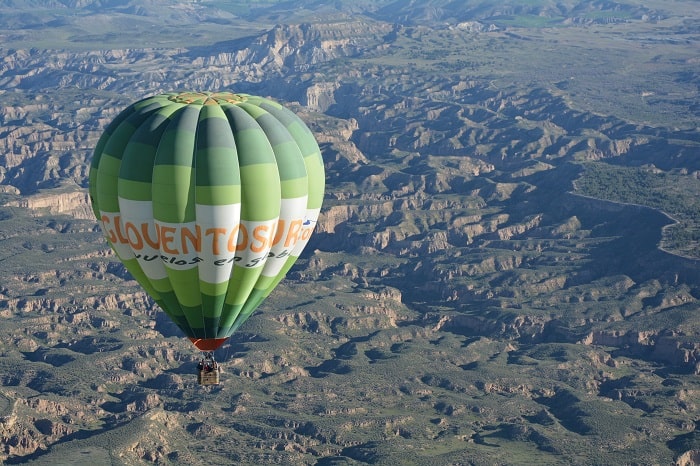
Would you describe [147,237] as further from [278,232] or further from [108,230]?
[278,232]

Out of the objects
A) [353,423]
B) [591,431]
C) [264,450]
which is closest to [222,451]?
[264,450]

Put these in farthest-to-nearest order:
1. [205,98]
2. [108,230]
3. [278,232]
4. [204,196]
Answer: [278,232], [108,230], [205,98], [204,196]

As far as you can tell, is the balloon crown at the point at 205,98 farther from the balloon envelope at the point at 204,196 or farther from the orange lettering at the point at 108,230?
the orange lettering at the point at 108,230

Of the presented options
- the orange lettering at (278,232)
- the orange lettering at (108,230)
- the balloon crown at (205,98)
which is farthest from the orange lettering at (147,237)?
the balloon crown at (205,98)

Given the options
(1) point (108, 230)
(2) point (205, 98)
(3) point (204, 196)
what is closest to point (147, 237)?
(1) point (108, 230)

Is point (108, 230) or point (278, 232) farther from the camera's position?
point (278, 232)

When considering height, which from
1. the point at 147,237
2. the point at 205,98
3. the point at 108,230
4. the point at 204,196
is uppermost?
the point at 205,98

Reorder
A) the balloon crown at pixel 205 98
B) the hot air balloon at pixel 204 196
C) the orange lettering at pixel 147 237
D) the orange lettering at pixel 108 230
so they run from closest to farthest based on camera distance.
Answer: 1. the hot air balloon at pixel 204 196
2. the orange lettering at pixel 147 237
3. the balloon crown at pixel 205 98
4. the orange lettering at pixel 108 230

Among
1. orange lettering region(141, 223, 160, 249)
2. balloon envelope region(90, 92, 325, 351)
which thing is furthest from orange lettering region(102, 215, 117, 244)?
orange lettering region(141, 223, 160, 249)
